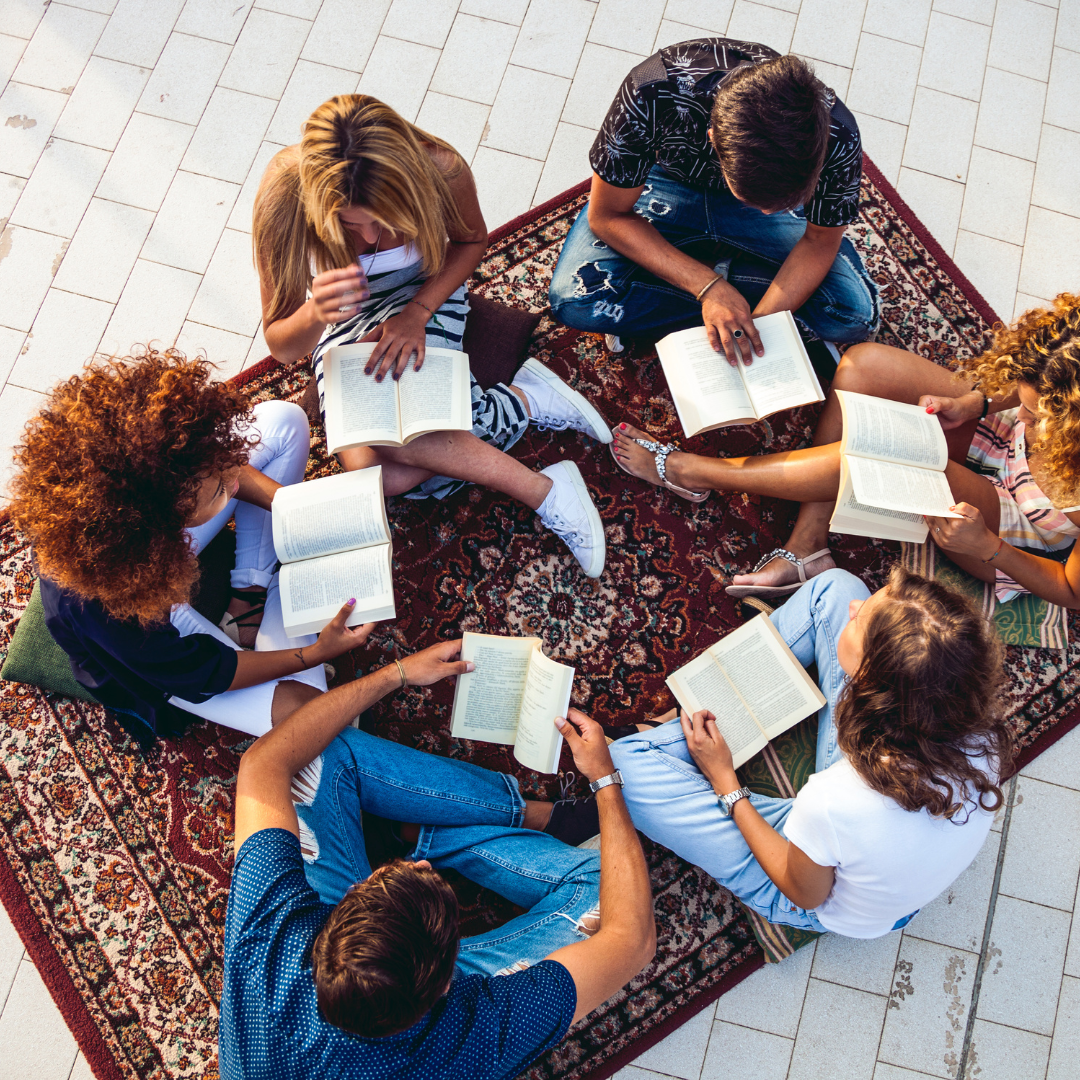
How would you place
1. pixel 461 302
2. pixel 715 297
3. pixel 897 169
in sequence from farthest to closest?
1. pixel 897 169
2. pixel 461 302
3. pixel 715 297

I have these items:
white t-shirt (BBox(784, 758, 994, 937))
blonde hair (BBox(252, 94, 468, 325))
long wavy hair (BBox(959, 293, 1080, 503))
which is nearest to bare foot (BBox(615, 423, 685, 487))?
blonde hair (BBox(252, 94, 468, 325))

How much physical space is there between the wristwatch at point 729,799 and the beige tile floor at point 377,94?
1.93 meters

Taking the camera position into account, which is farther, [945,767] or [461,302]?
[461,302]

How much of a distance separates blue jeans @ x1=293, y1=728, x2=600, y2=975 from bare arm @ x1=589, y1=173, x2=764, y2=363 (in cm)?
142

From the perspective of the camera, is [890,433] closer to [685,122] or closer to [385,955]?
[685,122]

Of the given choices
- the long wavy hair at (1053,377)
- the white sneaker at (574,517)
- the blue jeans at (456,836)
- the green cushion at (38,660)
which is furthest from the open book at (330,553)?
the long wavy hair at (1053,377)

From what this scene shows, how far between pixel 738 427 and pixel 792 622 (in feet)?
2.40

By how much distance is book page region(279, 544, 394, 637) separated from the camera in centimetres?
206

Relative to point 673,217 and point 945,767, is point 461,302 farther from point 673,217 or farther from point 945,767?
point 945,767

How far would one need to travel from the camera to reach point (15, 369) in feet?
8.60

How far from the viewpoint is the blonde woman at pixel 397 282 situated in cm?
180

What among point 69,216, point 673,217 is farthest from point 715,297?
point 69,216

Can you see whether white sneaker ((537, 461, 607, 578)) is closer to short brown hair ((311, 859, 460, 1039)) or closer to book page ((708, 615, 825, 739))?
book page ((708, 615, 825, 739))

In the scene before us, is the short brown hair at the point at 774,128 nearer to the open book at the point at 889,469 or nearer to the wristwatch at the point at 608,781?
the open book at the point at 889,469
